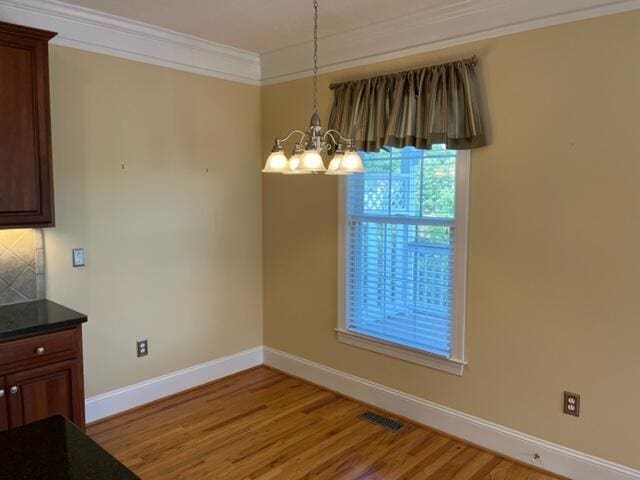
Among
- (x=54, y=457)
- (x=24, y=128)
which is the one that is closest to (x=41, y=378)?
(x=24, y=128)

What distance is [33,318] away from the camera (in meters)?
2.65

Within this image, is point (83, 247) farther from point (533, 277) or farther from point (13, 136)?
point (533, 277)

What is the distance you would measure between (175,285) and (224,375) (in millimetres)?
910

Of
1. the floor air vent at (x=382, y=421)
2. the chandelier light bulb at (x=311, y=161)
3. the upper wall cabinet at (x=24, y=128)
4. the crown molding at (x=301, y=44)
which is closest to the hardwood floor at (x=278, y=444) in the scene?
the floor air vent at (x=382, y=421)

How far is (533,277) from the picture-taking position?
9.18 feet

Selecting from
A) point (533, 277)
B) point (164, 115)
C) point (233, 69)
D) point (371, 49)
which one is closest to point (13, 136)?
point (164, 115)

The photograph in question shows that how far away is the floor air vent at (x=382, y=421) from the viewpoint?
3314 millimetres

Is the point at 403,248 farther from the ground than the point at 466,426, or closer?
farther from the ground

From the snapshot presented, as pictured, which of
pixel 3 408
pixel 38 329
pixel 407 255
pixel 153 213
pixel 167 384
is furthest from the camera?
pixel 167 384

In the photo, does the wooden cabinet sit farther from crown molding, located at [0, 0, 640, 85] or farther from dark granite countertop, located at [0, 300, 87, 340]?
crown molding, located at [0, 0, 640, 85]

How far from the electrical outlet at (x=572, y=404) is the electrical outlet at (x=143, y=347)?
276 centimetres

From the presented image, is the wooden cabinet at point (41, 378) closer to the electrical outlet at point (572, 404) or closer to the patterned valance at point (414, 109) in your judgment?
the patterned valance at point (414, 109)

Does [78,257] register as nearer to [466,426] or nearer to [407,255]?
[407,255]

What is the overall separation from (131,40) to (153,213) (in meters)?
1.18
